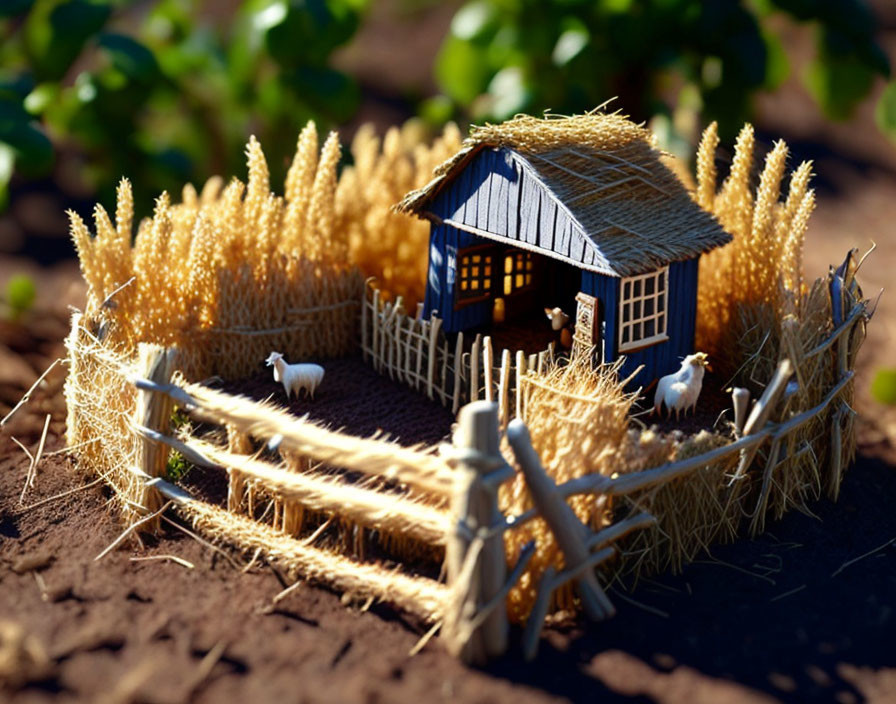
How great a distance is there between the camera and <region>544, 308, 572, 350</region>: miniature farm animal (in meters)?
8.05

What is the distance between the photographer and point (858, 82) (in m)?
12.7

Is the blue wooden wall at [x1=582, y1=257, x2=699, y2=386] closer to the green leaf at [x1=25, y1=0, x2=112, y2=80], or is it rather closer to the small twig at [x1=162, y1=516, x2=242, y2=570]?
the small twig at [x1=162, y1=516, x2=242, y2=570]

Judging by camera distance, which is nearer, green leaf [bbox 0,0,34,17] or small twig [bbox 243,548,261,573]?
small twig [bbox 243,548,261,573]

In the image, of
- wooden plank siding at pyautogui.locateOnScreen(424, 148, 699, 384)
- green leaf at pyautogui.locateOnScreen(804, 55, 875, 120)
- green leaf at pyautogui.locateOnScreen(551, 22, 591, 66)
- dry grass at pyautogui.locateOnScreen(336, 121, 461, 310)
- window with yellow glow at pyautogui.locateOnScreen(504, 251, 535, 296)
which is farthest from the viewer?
green leaf at pyautogui.locateOnScreen(804, 55, 875, 120)

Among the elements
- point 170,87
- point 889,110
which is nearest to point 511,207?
point 170,87

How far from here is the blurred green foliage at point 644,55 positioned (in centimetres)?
1178

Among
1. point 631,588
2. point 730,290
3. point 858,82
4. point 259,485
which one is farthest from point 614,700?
point 858,82

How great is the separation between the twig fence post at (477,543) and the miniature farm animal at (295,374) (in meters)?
2.57

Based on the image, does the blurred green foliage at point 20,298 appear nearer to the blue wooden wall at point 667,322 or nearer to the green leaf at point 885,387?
the blue wooden wall at point 667,322

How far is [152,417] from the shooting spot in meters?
6.84

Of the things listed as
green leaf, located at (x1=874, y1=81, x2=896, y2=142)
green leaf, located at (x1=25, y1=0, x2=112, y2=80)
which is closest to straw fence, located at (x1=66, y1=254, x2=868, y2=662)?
green leaf, located at (x1=25, y1=0, x2=112, y2=80)

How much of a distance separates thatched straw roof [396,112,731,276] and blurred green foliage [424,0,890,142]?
137 inches

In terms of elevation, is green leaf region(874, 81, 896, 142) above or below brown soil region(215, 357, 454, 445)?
above

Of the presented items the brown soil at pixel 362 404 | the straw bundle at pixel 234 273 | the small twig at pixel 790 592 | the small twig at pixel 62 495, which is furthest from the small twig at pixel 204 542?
the small twig at pixel 790 592
